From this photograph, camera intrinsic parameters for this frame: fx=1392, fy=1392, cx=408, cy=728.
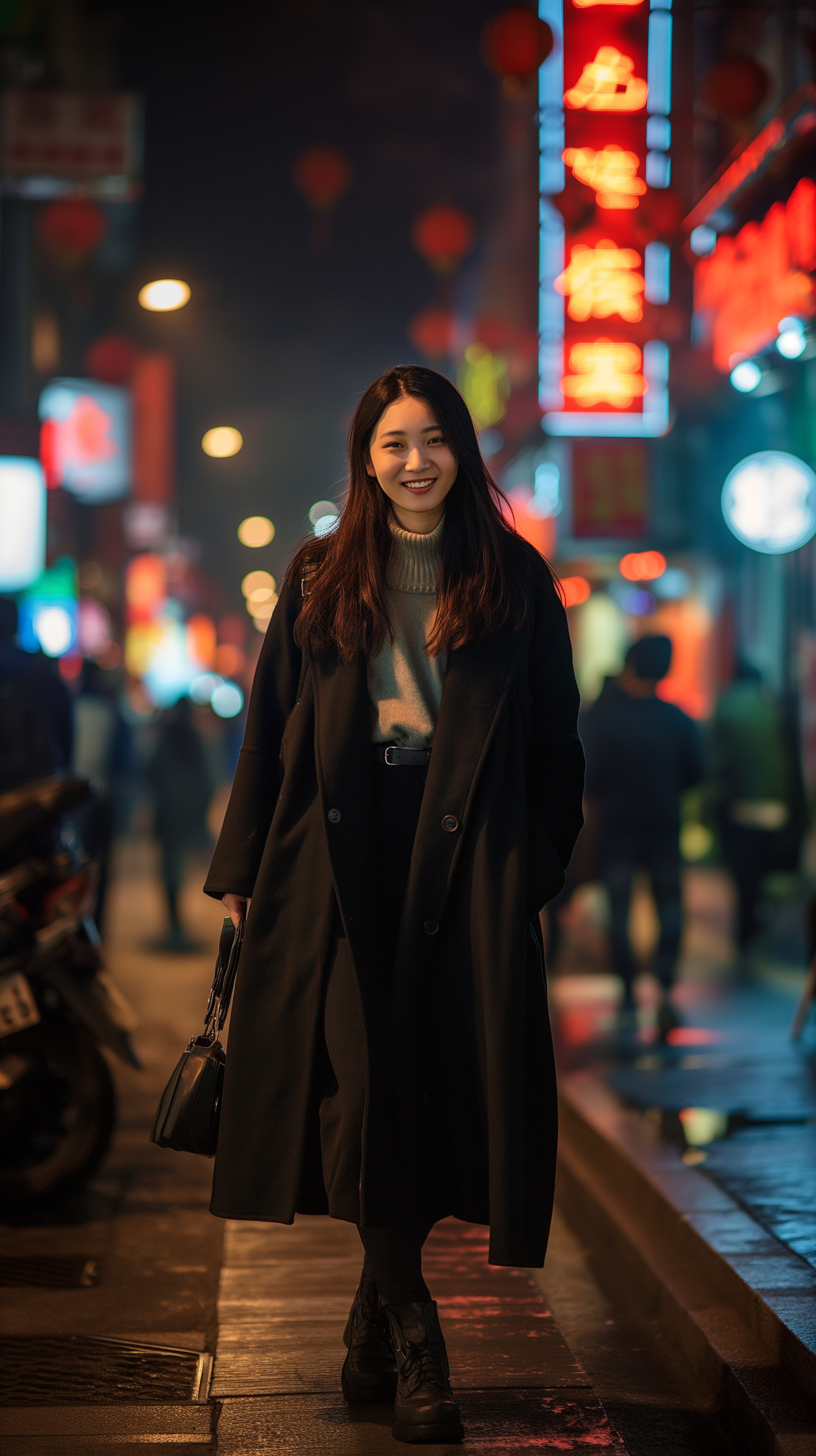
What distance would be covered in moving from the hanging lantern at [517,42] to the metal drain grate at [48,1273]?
6939 mm

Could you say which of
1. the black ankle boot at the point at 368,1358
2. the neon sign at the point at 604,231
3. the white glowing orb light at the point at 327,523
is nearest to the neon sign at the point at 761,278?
the neon sign at the point at 604,231

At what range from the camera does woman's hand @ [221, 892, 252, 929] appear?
10.1ft

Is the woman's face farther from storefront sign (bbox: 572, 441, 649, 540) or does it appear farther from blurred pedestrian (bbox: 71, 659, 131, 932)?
storefront sign (bbox: 572, 441, 649, 540)

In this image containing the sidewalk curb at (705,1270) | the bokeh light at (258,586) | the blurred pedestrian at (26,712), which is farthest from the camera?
the bokeh light at (258,586)

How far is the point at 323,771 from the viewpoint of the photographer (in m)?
2.96

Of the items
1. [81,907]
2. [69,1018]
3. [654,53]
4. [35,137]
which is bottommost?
[69,1018]

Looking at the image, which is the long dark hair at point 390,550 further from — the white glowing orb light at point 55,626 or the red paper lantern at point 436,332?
the red paper lantern at point 436,332

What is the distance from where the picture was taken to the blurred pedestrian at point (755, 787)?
29.0 feet

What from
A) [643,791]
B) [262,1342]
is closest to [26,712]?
[643,791]

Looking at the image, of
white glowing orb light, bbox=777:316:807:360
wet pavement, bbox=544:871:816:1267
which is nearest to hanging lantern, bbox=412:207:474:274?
white glowing orb light, bbox=777:316:807:360

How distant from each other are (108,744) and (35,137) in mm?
5040

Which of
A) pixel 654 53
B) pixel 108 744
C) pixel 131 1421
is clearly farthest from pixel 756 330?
pixel 131 1421

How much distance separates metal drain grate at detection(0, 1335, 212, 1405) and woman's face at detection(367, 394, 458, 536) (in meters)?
2.11

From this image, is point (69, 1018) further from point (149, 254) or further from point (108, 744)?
point (149, 254)
